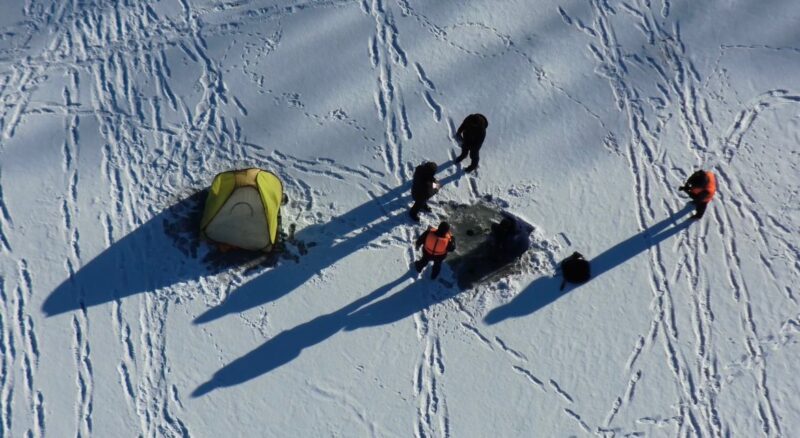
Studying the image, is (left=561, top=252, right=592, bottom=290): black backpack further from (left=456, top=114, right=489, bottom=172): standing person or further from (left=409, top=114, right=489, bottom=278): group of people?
(left=456, top=114, right=489, bottom=172): standing person

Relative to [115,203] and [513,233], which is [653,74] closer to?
[513,233]

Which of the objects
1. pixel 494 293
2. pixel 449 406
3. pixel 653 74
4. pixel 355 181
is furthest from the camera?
pixel 653 74

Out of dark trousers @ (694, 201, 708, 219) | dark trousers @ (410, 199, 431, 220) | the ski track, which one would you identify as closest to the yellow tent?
dark trousers @ (410, 199, 431, 220)

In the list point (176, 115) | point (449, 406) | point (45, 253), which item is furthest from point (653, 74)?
point (45, 253)

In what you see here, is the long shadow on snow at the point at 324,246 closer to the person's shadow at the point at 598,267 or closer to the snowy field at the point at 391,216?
the snowy field at the point at 391,216

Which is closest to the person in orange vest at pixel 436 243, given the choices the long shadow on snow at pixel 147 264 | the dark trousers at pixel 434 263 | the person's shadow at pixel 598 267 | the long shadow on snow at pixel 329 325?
the dark trousers at pixel 434 263
